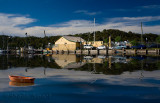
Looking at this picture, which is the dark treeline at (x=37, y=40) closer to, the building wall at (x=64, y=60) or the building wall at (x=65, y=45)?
the building wall at (x=65, y=45)

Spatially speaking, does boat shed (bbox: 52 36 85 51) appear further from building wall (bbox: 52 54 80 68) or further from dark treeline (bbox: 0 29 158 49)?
building wall (bbox: 52 54 80 68)

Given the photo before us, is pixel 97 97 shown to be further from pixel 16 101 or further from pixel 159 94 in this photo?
pixel 16 101

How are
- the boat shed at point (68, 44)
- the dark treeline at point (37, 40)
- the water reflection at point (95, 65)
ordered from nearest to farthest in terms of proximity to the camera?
the water reflection at point (95, 65), the boat shed at point (68, 44), the dark treeline at point (37, 40)

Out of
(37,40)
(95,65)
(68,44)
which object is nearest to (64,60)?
(95,65)

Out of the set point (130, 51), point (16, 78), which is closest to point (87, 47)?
point (130, 51)

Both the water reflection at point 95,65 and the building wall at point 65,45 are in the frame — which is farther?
the building wall at point 65,45

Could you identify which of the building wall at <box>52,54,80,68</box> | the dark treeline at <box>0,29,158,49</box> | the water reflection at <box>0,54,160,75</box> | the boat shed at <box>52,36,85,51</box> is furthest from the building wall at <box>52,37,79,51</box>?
the water reflection at <box>0,54,160,75</box>

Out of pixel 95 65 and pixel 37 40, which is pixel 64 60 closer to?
pixel 95 65

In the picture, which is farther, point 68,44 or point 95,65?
point 68,44

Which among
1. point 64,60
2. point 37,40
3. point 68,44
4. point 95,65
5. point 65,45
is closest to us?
point 95,65

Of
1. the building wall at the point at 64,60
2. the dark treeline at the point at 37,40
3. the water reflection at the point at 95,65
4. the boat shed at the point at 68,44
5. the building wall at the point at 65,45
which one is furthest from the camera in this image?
the dark treeline at the point at 37,40

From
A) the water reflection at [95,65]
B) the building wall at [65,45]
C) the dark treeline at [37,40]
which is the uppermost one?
the dark treeline at [37,40]

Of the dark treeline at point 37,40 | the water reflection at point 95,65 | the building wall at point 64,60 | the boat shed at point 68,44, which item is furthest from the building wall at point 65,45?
the water reflection at point 95,65

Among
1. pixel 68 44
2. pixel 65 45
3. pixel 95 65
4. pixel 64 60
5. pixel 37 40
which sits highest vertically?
pixel 37 40
